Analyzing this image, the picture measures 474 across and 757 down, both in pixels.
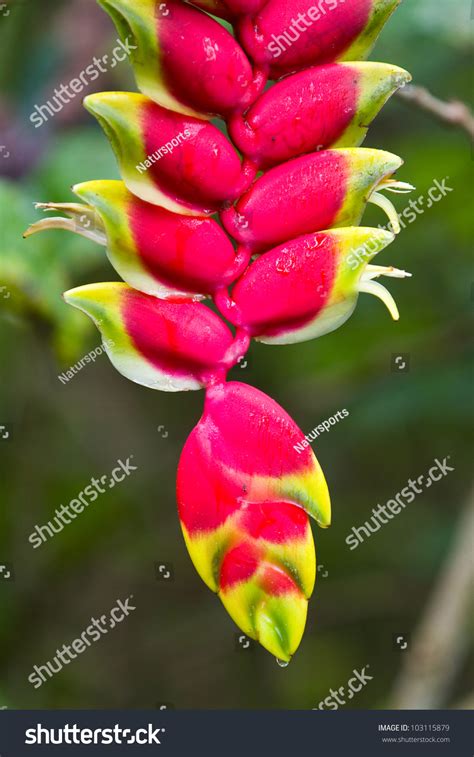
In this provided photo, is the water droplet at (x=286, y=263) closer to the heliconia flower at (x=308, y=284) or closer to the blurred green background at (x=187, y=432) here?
the heliconia flower at (x=308, y=284)

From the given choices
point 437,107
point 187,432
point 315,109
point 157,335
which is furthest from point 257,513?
point 187,432

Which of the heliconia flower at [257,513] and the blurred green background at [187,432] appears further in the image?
the blurred green background at [187,432]

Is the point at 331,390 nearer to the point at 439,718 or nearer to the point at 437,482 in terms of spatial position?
the point at 437,482

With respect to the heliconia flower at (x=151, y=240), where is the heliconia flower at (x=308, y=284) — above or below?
below

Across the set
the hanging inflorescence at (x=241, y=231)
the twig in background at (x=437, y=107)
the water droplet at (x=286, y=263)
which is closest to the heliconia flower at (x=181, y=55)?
the hanging inflorescence at (x=241, y=231)

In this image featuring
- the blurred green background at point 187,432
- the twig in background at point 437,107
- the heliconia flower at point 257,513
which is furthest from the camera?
the blurred green background at point 187,432

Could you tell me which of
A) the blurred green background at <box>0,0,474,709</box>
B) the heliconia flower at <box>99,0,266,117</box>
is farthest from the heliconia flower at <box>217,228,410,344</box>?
the blurred green background at <box>0,0,474,709</box>

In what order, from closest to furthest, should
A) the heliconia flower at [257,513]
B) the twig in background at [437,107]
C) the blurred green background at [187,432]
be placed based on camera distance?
the heliconia flower at [257,513], the twig in background at [437,107], the blurred green background at [187,432]
